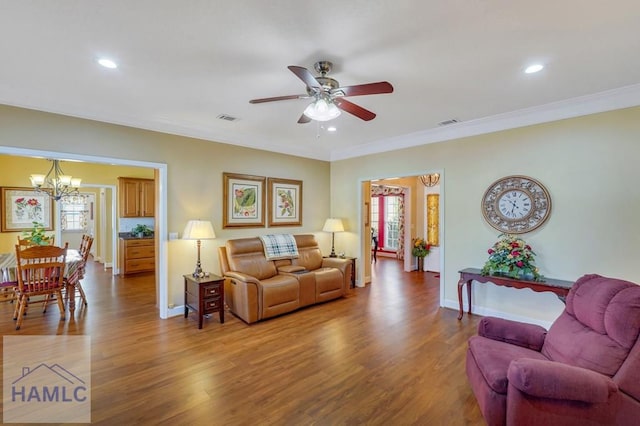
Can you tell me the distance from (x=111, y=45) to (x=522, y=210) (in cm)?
475

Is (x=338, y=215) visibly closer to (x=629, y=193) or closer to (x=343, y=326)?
(x=343, y=326)

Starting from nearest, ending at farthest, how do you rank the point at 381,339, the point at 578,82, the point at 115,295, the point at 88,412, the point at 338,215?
the point at 88,412
the point at 578,82
the point at 381,339
the point at 115,295
the point at 338,215

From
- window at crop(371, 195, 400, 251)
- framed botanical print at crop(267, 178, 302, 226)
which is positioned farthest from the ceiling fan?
window at crop(371, 195, 400, 251)

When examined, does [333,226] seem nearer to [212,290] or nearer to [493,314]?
[212,290]

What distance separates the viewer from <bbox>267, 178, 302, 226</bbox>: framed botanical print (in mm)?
5492

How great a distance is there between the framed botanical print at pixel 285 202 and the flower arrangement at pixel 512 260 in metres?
3.34

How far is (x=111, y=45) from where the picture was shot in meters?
2.32

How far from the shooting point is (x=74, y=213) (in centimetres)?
946

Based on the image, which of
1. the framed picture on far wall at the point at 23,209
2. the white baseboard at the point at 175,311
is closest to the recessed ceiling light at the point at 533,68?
the white baseboard at the point at 175,311

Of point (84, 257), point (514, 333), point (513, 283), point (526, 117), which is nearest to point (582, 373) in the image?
point (514, 333)

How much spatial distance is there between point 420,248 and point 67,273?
22.9ft

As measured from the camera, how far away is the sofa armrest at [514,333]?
242 centimetres

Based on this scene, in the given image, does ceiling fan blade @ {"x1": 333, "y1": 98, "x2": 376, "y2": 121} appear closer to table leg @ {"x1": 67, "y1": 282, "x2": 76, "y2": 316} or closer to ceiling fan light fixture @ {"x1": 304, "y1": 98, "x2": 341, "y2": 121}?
ceiling fan light fixture @ {"x1": 304, "y1": 98, "x2": 341, "y2": 121}

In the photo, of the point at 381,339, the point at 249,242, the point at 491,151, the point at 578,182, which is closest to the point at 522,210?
the point at 578,182
